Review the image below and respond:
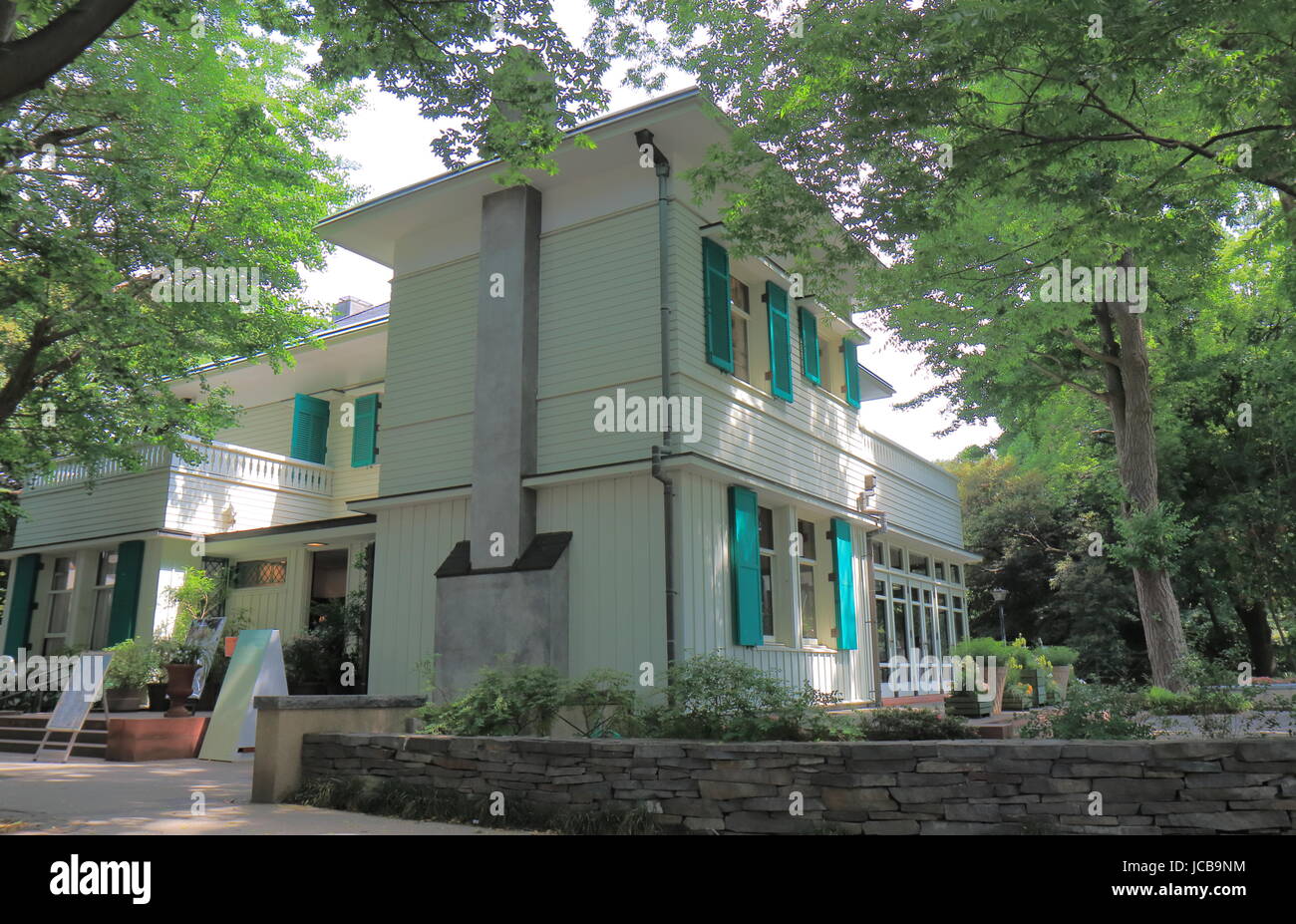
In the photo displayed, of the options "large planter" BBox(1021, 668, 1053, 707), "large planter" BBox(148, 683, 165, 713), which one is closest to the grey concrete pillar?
"large planter" BBox(148, 683, 165, 713)

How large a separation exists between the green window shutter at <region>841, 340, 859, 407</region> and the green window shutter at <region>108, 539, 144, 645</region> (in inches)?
502

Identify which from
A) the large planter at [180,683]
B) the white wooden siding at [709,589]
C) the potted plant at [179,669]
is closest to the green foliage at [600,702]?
the white wooden siding at [709,589]

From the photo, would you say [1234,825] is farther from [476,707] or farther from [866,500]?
[866,500]

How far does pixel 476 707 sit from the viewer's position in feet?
23.7

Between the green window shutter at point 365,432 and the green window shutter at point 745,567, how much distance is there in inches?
356

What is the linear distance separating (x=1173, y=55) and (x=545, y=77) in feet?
17.3

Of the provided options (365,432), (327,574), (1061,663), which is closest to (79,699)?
(327,574)

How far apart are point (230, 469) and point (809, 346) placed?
10.8m

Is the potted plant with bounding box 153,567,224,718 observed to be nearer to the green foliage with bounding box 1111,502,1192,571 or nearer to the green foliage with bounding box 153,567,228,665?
the green foliage with bounding box 153,567,228,665

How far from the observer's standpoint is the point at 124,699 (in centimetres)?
1337

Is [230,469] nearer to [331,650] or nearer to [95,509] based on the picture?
[95,509]

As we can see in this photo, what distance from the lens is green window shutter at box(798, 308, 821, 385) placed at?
46.6 ft

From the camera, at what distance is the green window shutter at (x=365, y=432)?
17.8 meters
